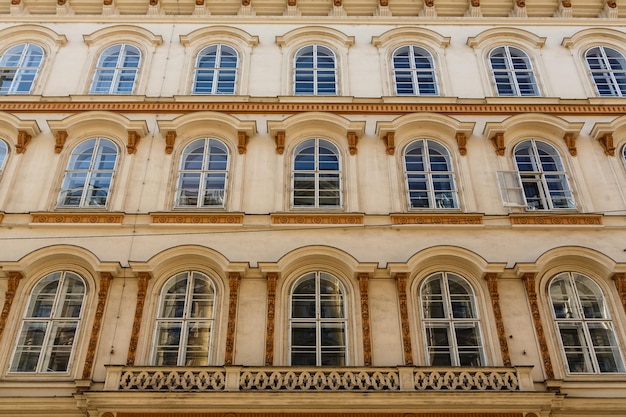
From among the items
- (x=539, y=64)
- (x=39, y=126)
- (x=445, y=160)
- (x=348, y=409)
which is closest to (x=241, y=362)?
(x=348, y=409)

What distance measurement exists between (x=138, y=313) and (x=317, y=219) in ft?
15.4

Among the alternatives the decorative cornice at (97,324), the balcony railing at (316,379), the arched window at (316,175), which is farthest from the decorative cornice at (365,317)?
the decorative cornice at (97,324)

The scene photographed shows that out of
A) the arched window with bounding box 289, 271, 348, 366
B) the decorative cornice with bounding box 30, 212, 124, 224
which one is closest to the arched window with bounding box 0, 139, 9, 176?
the decorative cornice with bounding box 30, 212, 124, 224

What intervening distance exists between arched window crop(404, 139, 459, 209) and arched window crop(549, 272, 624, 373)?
326cm

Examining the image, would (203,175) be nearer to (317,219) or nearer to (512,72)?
(317,219)

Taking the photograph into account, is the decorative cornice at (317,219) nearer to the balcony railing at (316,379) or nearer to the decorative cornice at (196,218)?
the decorative cornice at (196,218)

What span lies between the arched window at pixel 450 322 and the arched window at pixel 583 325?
186 cm

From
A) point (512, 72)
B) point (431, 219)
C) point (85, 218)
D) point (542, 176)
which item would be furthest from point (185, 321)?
point (512, 72)

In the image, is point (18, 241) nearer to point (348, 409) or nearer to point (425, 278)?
point (348, 409)

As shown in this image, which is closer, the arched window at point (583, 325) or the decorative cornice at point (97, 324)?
the decorative cornice at point (97, 324)

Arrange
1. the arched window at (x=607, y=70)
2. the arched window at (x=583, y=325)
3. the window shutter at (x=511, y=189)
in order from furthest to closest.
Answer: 1. the arched window at (x=607, y=70)
2. the window shutter at (x=511, y=189)
3. the arched window at (x=583, y=325)

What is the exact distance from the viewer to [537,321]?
13297 millimetres

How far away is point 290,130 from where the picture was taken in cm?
1641

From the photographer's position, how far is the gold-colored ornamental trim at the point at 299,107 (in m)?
16.8
